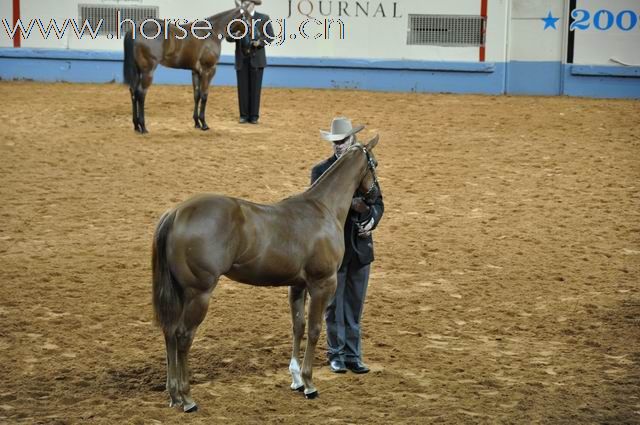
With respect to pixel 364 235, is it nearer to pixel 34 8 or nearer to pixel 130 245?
pixel 130 245

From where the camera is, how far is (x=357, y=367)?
7.17m

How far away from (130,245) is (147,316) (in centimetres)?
236

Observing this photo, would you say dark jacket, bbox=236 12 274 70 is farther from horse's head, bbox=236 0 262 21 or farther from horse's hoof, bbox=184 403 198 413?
horse's hoof, bbox=184 403 198 413

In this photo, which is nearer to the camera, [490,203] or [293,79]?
[490,203]

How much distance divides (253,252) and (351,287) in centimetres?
112

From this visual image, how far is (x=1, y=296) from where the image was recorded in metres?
8.69

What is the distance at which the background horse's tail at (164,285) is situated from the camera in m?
6.17

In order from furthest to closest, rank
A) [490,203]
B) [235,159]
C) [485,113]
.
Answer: [485,113] < [235,159] < [490,203]

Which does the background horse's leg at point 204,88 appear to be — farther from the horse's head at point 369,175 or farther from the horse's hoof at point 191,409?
the horse's hoof at point 191,409

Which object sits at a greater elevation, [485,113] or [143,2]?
[143,2]

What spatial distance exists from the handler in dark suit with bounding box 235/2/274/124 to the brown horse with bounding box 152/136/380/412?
956 centimetres

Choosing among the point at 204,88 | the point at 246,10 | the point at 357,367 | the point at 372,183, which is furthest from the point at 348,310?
the point at 246,10

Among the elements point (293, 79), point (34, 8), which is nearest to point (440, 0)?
point (293, 79)

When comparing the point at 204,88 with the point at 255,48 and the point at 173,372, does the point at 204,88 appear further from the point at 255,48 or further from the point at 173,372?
the point at 173,372
